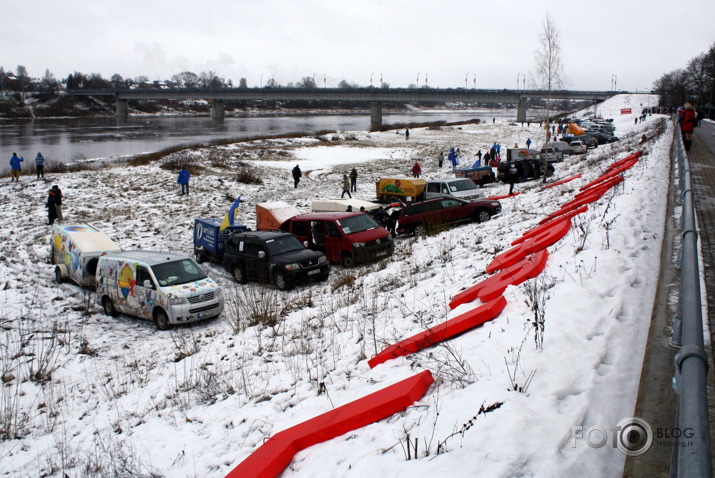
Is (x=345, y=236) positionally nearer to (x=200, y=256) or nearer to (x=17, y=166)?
(x=200, y=256)

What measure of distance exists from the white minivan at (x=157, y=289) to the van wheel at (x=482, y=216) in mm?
9915

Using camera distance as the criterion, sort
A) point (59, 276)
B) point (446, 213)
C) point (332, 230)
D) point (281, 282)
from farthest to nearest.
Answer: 1. point (446, 213)
2. point (332, 230)
3. point (59, 276)
4. point (281, 282)

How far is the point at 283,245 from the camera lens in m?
15.0

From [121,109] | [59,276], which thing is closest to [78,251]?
[59,276]

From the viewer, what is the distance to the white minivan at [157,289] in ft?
38.6

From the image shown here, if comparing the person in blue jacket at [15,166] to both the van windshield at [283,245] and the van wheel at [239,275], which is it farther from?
the van windshield at [283,245]

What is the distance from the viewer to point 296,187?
34281 mm

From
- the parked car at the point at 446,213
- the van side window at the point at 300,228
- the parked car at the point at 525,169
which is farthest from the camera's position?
the parked car at the point at 525,169

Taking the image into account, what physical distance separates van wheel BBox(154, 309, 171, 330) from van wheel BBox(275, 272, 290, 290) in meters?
3.28

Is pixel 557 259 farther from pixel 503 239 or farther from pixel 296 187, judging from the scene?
pixel 296 187

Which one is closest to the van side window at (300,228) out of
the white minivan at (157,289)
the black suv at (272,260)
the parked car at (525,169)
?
the black suv at (272,260)

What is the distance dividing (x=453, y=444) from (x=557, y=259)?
513 cm

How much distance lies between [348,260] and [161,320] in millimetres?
5781

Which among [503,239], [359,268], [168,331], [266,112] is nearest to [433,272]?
[503,239]
